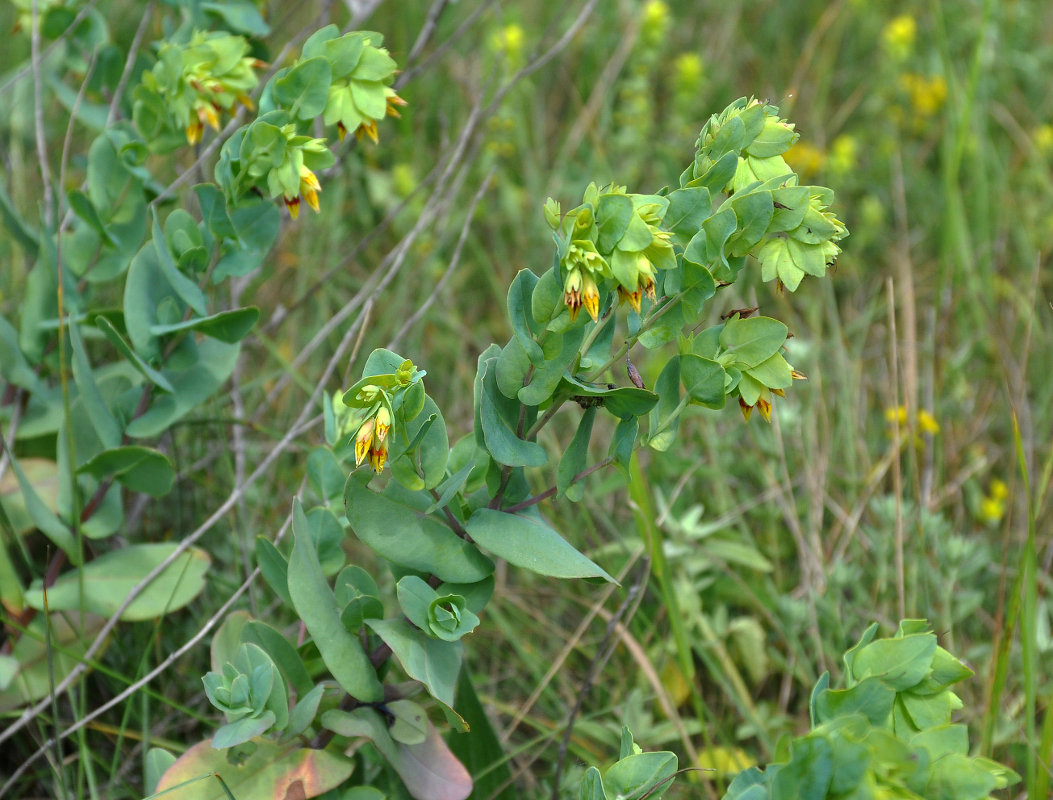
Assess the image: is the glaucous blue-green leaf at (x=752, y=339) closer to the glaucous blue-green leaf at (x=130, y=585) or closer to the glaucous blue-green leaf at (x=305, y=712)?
the glaucous blue-green leaf at (x=305, y=712)

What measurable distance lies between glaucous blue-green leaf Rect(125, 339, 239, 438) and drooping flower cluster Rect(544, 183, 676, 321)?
2.24 feet

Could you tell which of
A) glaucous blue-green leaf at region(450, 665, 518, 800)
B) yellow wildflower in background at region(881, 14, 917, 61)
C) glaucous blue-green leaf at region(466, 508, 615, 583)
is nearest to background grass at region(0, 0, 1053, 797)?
yellow wildflower in background at region(881, 14, 917, 61)

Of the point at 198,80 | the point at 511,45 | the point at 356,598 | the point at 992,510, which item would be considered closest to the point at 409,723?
the point at 356,598

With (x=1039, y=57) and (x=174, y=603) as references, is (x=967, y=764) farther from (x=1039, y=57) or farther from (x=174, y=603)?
(x=1039, y=57)

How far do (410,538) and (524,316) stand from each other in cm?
24

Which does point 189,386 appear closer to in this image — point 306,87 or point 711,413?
point 306,87

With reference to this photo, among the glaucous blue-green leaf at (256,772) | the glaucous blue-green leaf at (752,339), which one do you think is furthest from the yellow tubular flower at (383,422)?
the glaucous blue-green leaf at (256,772)

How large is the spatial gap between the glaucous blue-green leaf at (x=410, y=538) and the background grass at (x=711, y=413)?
0.40 metres

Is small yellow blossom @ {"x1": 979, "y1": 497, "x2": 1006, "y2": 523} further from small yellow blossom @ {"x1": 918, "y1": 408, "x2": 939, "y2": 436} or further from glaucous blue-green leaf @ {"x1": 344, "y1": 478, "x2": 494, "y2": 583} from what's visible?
glaucous blue-green leaf @ {"x1": 344, "y1": 478, "x2": 494, "y2": 583}

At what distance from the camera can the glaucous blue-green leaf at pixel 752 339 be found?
883 millimetres

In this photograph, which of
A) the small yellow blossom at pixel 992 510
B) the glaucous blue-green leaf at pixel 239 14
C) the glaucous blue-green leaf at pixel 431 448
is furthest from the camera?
the small yellow blossom at pixel 992 510

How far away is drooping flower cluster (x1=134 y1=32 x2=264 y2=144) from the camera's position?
4.25ft

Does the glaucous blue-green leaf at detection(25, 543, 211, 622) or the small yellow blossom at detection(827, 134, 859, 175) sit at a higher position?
the small yellow blossom at detection(827, 134, 859, 175)

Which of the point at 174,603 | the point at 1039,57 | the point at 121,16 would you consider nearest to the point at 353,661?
the point at 174,603
